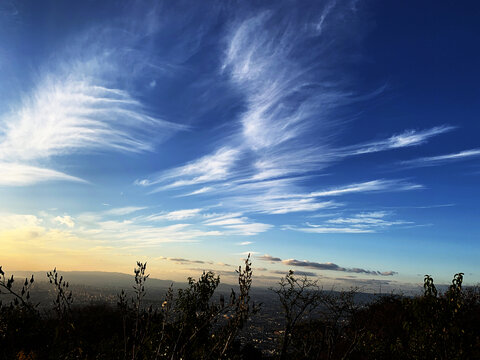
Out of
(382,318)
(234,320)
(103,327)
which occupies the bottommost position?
(103,327)

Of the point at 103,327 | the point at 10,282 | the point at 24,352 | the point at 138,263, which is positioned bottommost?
the point at 103,327

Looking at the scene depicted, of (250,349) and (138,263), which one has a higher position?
(138,263)

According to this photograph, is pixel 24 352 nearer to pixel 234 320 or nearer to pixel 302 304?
pixel 234 320

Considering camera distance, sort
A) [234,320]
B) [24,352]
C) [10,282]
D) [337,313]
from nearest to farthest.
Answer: [234,320]
[10,282]
[24,352]
[337,313]

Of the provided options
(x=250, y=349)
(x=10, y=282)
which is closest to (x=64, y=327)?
(x=10, y=282)

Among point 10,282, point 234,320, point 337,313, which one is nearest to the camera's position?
point 234,320

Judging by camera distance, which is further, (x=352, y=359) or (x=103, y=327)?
(x=103, y=327)

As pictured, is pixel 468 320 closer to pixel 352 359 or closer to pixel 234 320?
pixel 352 359

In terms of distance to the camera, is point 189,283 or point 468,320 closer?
point 468,320

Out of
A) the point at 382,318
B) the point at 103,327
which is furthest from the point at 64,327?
the point at 382,318
